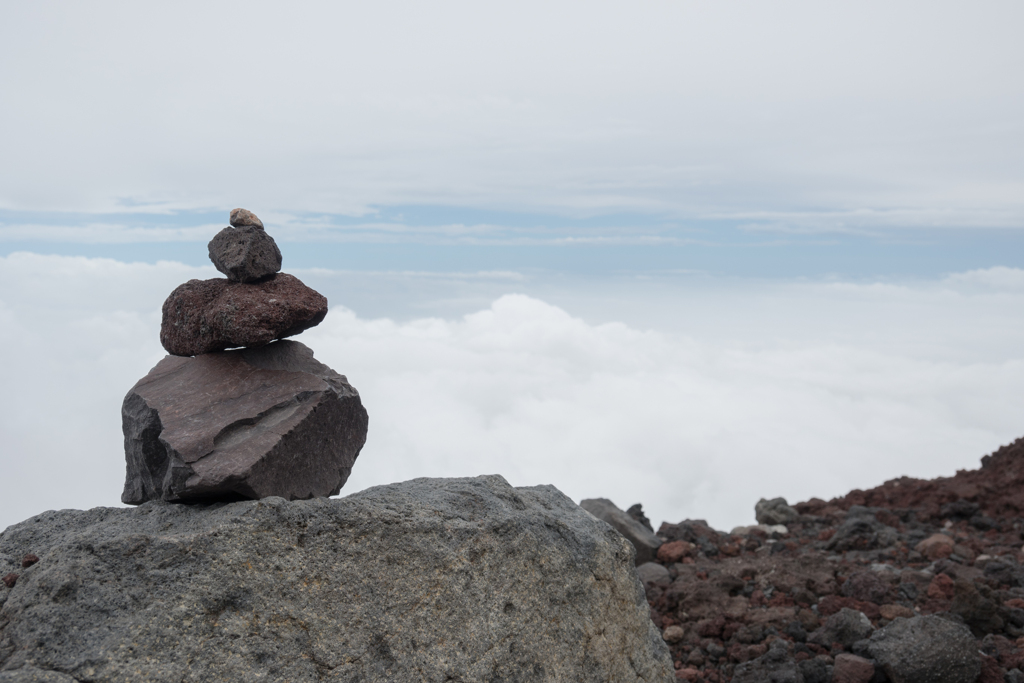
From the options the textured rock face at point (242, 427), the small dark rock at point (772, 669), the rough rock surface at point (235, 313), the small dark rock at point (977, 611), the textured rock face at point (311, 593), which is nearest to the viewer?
the textured rock face at point (311, 593)

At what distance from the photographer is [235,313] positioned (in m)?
6.24

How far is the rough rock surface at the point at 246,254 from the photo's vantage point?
6.46m

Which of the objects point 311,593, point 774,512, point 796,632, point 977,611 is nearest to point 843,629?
point 796,632

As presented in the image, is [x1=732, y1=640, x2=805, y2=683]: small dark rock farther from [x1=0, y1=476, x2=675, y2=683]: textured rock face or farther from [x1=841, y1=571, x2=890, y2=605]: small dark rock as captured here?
[x1=0, y1=476, x2=675, y2=683]: textured rock face

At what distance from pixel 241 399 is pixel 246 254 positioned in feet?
3.62

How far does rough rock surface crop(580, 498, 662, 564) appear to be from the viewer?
11812 millimetres

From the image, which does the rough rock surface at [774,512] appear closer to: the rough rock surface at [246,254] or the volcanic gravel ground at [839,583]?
the volcanic gravel ground at [839,583]

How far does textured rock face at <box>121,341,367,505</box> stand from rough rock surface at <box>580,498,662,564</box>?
19.9 ft

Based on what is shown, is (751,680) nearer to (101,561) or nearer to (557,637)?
(557,637)

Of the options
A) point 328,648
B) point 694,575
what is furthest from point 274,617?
point 694,575

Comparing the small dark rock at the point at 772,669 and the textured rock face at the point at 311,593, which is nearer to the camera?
the textured rock face at the point at 311,593

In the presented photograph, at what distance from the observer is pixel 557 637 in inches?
235

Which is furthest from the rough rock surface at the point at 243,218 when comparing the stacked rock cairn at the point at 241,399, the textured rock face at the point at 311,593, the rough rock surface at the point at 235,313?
the textured rock face at the point at 311,593

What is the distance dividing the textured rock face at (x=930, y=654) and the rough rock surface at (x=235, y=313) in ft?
20.1
